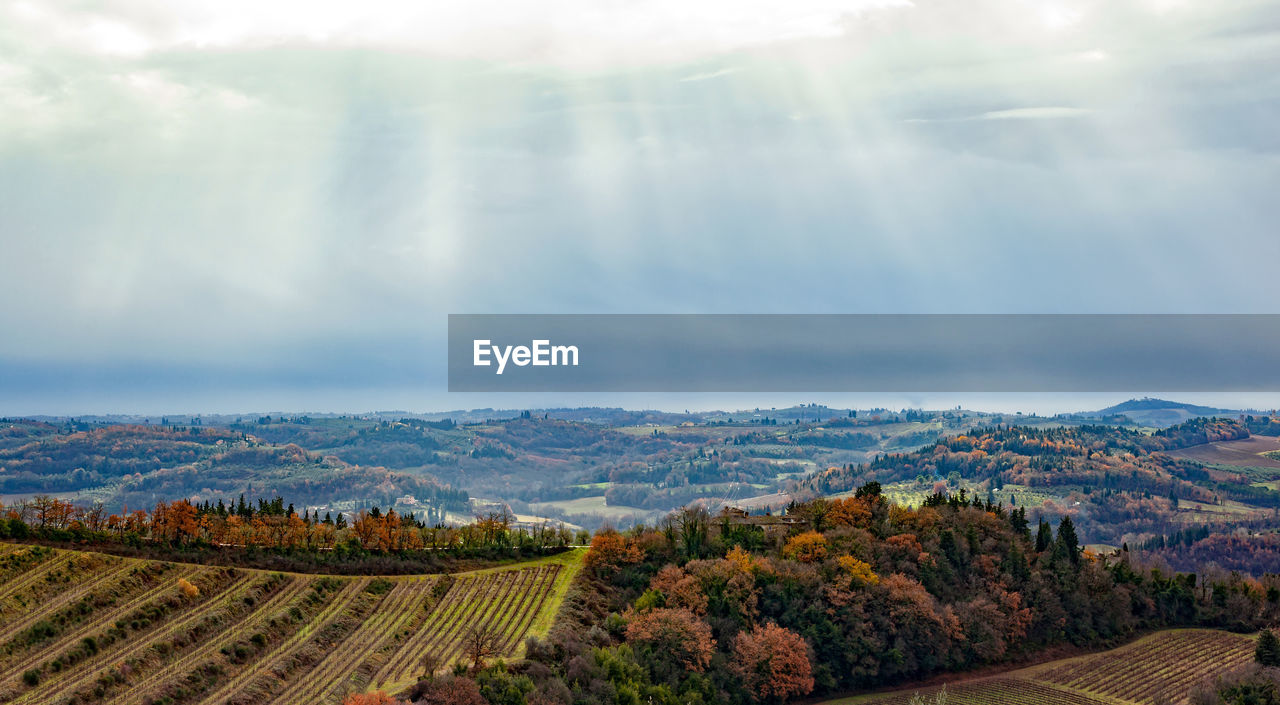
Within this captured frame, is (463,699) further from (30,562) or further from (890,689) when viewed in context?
(890,689)

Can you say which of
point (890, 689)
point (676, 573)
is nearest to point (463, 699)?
point (676, 573)

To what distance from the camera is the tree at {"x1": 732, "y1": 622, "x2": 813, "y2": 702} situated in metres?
102

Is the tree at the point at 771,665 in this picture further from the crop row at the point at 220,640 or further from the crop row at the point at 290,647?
the crop row at the point at 220,640

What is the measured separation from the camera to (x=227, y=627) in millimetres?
90062

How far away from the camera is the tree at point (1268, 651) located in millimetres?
114037

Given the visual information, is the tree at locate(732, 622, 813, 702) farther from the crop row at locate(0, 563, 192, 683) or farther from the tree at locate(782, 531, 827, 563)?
the crop row at locate(0, 563, 192, 683)

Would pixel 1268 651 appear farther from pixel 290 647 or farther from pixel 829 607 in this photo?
pixel 290 647

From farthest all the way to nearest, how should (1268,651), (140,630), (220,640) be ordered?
(1268,651) < (140,630) < (220,640)

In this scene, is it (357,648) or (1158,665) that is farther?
A: (1158,665)

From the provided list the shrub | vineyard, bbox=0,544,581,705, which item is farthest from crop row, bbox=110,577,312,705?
the shrub

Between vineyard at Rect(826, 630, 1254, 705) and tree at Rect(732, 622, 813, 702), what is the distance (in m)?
6.98

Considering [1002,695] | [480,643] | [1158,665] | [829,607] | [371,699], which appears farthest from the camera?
[1158,665]

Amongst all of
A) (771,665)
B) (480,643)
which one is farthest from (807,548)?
(480,643)

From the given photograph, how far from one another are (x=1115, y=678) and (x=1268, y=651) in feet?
62.9
